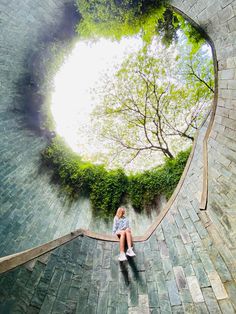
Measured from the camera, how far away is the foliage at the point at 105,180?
7.97 meters

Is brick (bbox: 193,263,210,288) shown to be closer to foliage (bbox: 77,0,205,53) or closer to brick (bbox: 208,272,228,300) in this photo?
brick (bbox: 208,272,228,300)

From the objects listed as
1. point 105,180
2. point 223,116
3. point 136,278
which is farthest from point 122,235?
point 105,180

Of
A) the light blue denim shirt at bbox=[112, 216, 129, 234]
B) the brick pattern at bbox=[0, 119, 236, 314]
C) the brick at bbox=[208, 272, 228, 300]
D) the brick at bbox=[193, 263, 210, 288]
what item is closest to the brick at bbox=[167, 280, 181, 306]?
the brick pattern at bbox=[0, 119, 236, 314]

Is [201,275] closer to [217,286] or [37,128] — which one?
[217,286]

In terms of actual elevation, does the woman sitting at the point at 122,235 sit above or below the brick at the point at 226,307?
above

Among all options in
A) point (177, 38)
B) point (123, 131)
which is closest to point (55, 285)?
point (177, 38)

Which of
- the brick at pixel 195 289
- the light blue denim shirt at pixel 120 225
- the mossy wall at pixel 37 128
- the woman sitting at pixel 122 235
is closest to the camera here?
the brick at pixel 195 289

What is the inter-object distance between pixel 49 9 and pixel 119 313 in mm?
8362

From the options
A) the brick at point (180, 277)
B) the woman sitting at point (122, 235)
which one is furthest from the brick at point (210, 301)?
the woman sitting at point (122, 235)

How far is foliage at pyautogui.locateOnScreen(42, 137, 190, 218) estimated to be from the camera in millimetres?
7973

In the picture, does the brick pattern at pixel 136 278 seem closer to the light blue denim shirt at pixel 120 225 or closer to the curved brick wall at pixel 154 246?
the curved brick wall at pixel 154 246

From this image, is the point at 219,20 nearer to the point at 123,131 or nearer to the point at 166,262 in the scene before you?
the point at 166,262

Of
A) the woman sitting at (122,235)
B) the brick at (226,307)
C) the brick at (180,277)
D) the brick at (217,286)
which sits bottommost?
the brick at (226,307)

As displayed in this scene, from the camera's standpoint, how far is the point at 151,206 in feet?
25.7
